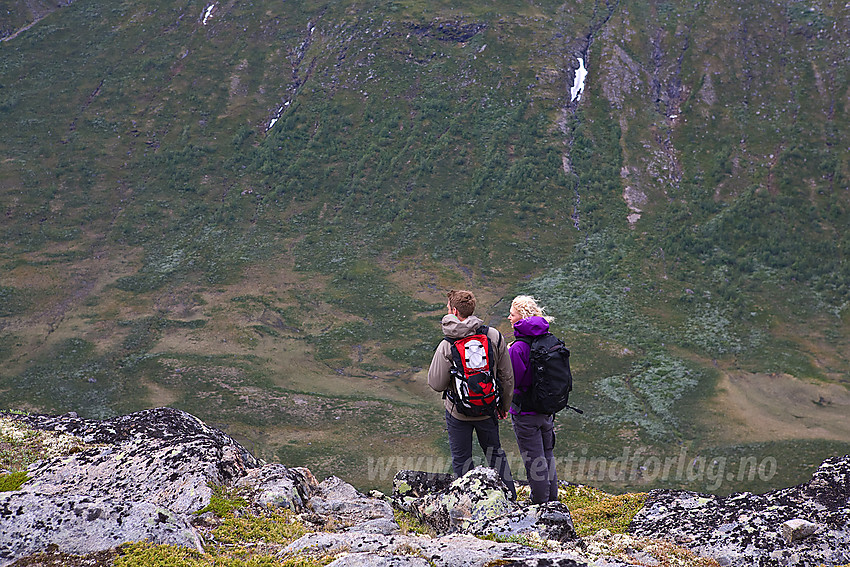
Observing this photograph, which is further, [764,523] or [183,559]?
[764,523]

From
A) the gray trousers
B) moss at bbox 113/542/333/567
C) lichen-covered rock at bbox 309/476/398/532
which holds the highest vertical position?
the gray trousers

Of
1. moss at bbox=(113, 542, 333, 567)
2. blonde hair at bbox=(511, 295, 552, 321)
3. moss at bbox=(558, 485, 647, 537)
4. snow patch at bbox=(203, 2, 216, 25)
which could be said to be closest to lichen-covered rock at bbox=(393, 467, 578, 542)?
moss at bbox=(558, 485, 647, 537)

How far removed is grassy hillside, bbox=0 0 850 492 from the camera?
1490 inches

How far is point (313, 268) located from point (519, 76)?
116ft

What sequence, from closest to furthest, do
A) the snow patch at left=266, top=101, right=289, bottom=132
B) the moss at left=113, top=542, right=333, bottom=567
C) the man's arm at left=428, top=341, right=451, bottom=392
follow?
1. the moss at left=113, top=542, right=333, bottom=567
2. the man's arm at left=428, top=341, right=451, bottom=392
3. the snow patch at left=266, top=101, right=289, bottom=132

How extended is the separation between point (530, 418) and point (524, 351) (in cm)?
92

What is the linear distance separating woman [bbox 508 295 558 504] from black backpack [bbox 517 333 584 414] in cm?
11

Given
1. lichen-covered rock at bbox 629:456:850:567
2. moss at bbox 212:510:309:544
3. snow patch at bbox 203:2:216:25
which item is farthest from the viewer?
snow patch at bbox 203:2:216:25

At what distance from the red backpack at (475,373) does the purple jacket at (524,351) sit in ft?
1.10

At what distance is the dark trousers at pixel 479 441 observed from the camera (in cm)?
908

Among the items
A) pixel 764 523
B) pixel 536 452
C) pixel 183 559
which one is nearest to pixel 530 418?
pixel 536 452

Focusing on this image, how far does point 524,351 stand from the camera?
8719mm

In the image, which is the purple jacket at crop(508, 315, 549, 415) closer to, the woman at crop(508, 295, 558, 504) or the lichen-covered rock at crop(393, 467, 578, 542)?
the woman at crop(508, 295, 558, 504)

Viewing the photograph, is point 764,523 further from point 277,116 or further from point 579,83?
point 277,116
